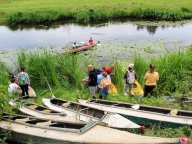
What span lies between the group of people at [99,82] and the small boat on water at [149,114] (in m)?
0.64

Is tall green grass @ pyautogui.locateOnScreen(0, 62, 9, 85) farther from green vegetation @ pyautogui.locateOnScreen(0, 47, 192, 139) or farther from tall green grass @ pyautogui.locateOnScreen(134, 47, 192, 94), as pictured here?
tall green grass @ pyautogui.locateOnScreen(134, 47, 192, 94)

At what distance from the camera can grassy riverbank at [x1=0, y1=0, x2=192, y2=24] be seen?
28734 mm

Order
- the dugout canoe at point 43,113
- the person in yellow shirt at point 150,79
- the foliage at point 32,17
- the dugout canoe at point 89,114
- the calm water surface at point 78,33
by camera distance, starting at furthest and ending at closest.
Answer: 1. the foliage at point 32,17
2. the calm water surface at point 78,33
3. the person in yellow shirt at point 150,79
4. the dugout canoe at point 43,113
5. the dugout canoe at point 89,114

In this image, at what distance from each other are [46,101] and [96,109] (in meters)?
2.19

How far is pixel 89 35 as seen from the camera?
24500 mm

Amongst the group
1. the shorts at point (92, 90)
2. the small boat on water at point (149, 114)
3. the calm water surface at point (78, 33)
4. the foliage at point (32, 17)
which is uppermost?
the foliage at point (32, 17)

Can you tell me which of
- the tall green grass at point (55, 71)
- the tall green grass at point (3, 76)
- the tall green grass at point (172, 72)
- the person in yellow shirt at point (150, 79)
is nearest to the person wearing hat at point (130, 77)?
the person in yellow shirt at point (150, 79)

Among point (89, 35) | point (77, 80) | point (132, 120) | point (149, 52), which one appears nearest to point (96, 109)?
point (132, 120)

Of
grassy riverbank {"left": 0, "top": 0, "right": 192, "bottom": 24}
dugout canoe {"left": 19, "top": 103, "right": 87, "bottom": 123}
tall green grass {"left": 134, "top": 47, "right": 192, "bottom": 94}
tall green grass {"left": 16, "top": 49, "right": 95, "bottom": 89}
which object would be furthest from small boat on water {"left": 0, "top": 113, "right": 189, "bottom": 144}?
grassy riverbank {"left": 0, "top": 0, "right": 192, "bottom": 24}

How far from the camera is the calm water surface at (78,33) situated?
22625mm

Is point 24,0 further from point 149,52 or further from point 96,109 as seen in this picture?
point 96,109

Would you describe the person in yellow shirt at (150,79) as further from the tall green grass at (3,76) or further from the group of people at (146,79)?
the tall green grass at (3,76)

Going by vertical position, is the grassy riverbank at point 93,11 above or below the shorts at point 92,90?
above

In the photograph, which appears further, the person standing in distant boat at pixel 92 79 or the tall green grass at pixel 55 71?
the tall green grass at pixel 55 71
